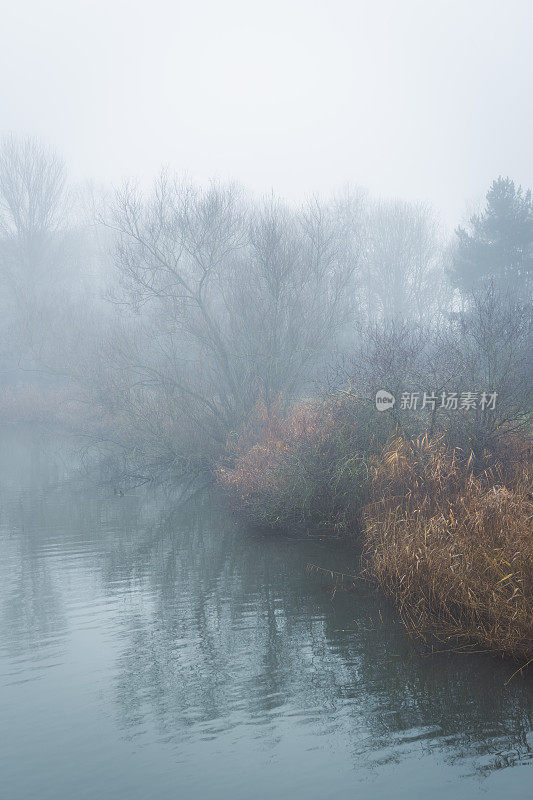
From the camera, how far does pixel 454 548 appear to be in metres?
7.02

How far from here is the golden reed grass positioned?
5.99 m

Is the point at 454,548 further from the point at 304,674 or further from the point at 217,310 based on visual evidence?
the point at 217,310

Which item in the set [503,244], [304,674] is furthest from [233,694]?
[503,244]

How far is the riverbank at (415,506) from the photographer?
20.4 feet

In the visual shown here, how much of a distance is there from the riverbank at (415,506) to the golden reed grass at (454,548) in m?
0.02

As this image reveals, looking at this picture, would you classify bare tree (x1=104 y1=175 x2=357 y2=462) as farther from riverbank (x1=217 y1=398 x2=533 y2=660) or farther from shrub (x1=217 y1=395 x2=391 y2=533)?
shrub (x1=217 y1=395 x2=391 y2=533)

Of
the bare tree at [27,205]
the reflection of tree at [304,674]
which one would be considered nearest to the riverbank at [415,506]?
the reflection of tree at [304,674]

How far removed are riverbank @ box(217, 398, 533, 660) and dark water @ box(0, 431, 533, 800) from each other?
0.43m

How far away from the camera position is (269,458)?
1238cm

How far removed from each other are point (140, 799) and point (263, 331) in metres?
14.0

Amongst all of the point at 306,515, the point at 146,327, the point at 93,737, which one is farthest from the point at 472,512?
the point at 146,327

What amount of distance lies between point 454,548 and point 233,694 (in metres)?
2.81

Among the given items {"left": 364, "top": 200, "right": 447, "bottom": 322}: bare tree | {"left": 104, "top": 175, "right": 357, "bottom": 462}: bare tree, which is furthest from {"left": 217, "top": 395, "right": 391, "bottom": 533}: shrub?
{"left": 364, "top": 200, "right": 447, "bottom": 322}: bare tree

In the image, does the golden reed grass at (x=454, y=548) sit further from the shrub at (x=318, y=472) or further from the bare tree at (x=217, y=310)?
the bare tree at (x=217, y=310)
